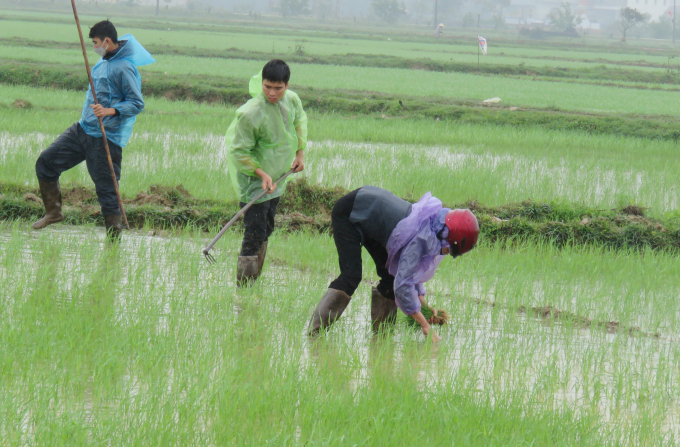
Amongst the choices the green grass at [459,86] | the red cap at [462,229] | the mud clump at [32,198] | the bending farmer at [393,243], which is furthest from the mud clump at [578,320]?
the green grass at [459,86]

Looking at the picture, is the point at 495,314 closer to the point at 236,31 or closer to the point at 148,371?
the point at 148,371

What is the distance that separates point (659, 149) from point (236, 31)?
111 ft

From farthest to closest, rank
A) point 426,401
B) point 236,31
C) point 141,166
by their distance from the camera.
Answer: point 236,31, point 141,166, point 426,401

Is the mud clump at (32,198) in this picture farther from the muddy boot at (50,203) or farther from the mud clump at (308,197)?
the mud clump at (308,197)

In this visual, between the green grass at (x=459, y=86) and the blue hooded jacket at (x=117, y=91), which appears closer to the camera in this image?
the blue hooded jacket at (x=117, y=91)

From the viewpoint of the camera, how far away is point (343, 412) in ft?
8.55

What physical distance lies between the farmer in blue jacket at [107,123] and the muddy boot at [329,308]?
6.60 ft

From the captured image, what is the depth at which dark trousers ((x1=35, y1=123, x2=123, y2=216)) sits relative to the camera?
4734mm

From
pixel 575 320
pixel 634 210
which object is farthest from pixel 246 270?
pixel 634 210

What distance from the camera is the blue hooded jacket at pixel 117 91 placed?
15.4ft

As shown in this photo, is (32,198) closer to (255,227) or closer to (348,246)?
(255,227)

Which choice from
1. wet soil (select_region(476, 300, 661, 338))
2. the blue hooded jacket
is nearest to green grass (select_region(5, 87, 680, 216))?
the blue hooded jacket

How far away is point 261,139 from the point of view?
4.05m

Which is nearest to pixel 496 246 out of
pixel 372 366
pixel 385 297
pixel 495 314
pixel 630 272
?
pixel 630 272
